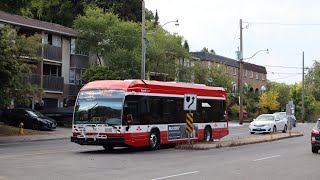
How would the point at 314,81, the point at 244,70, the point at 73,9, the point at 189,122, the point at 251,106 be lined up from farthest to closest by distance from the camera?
1. the point at 314,81
2. the point at 244,70
3. the point at 251,106
4. the point at 73,9
5. the point at 189,122

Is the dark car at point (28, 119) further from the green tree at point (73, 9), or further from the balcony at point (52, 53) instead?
the green tree at point (73, 9)

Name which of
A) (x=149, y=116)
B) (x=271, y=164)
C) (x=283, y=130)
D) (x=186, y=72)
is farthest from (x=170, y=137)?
(x=186, y=72)

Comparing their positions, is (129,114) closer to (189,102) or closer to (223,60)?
(189,102)

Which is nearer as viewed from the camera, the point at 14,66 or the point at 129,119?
the point at 129,119

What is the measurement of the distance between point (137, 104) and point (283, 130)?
20714 mm

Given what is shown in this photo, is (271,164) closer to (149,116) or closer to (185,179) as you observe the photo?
(185,179)

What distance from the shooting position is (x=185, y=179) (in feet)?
42.2

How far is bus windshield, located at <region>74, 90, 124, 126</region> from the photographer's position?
2056 centimetres

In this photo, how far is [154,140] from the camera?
22484 mm

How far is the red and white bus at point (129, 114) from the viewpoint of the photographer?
2050 cm

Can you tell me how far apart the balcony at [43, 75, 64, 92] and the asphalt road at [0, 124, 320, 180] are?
27126 mm

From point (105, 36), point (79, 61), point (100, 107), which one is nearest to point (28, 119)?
point (79, 61)

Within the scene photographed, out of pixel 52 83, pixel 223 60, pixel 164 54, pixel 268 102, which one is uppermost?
pixel 223 60

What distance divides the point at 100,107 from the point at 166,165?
218 inches
